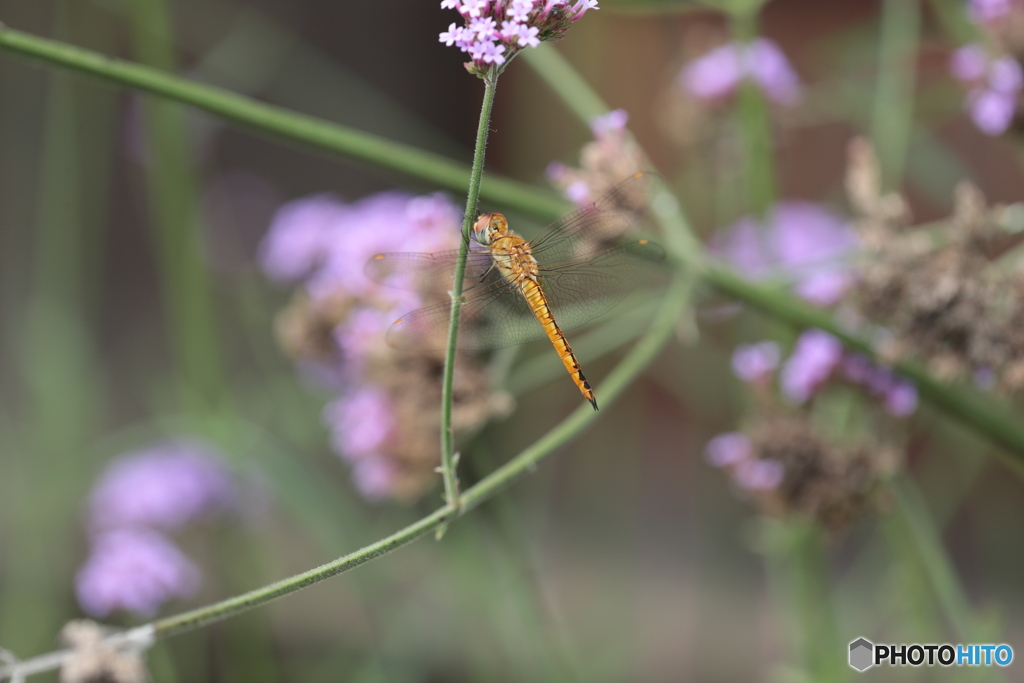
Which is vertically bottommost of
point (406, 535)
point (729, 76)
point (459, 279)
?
point (406, 535)

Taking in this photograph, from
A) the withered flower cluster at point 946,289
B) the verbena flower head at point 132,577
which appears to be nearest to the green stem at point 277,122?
the withered flower cluster at point 946,289

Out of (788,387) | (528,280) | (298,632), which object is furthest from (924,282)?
(298,632)

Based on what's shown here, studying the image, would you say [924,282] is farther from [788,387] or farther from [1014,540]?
[1014,540]

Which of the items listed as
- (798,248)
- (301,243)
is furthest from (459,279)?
(798,248)

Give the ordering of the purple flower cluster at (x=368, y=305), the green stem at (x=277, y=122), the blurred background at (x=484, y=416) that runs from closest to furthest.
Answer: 1. the green stem at (x=277, y=122)
2. the purple flower cluster at (x=368, y=305)
3. the blurred background at (x=484, y=416)

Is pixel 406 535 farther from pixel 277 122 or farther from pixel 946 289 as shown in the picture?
pixel 946 289

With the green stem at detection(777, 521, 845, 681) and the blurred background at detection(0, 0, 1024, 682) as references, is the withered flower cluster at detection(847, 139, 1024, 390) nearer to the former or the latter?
the blurred background at detection(0, 0, 1024, 682)

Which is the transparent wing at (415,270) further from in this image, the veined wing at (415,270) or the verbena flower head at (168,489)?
the verbena flower head at (168,489)
